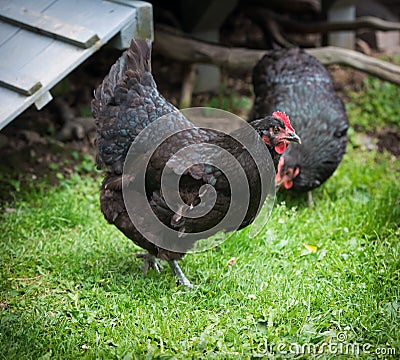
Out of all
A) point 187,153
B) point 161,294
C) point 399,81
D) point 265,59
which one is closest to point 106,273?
point 161,294

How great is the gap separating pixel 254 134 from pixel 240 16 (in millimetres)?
5988

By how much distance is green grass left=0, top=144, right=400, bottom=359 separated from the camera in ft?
10.8

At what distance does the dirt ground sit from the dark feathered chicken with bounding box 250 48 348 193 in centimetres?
A: 150

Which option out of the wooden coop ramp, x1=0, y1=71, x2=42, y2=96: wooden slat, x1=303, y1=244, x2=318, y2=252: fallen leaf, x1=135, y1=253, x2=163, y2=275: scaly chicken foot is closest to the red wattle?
x1=303, y1=244, x2=318, y2=252: fallen leaf

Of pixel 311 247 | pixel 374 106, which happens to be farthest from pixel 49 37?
pixel 374 106

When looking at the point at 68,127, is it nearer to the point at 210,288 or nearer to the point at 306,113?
the point at 306,113

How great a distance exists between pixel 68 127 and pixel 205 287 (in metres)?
3.22

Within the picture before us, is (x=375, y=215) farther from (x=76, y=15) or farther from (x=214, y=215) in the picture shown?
(x=76, y=15)

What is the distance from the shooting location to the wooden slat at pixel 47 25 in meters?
4.27

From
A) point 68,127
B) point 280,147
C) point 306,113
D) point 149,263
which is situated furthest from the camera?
point 68,127

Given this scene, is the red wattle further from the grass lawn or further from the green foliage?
the green foliage

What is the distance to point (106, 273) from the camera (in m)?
4.16

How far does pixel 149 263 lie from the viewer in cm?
429

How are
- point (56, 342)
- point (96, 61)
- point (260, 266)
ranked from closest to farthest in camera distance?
1. point (56, 342)
2. point (260, 266)
3. point (96, 61)
